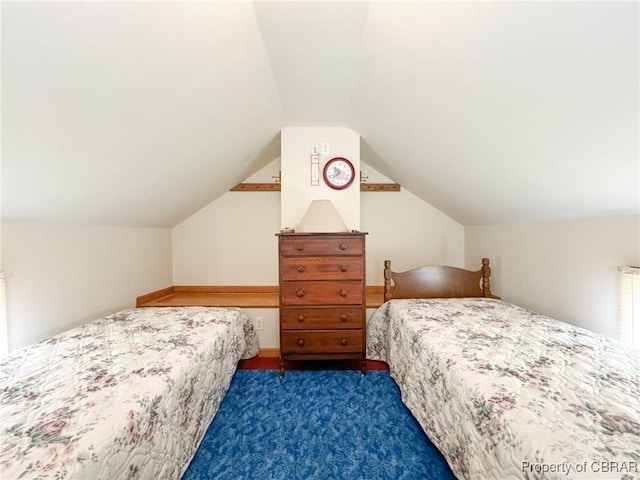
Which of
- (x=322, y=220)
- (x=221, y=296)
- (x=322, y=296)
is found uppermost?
(x=322, y=220)

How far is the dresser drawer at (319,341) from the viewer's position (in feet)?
6.73

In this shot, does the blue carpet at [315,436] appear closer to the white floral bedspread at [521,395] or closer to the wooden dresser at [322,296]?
the white floral bedspread at [521,395]

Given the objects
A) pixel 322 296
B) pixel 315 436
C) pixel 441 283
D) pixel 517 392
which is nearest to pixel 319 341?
pixel 322 296

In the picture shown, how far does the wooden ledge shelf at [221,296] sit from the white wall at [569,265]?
1.13 m

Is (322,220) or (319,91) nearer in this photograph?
(319,91)

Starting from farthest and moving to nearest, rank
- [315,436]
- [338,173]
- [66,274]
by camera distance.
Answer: [338,173], [66,274], [315,436]

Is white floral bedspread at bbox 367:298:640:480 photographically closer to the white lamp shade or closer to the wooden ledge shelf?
the white lamp shade

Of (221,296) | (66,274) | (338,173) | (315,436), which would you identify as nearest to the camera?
(315,436)

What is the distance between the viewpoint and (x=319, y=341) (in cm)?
205

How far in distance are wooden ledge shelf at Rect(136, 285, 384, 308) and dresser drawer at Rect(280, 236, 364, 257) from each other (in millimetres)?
632

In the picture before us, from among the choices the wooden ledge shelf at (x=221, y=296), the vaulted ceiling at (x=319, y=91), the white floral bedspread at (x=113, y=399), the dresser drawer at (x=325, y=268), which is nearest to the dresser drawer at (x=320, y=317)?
the dresser drawer at (x=325, y=268)

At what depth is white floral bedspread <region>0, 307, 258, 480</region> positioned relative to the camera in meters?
0.69

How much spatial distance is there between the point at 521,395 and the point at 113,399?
4.38 ft

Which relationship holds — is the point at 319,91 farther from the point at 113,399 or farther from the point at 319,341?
the point at 113,399
